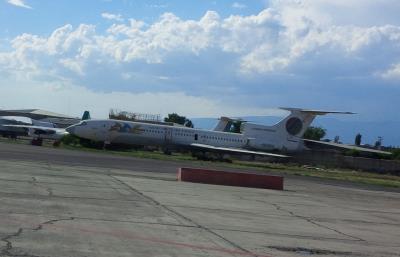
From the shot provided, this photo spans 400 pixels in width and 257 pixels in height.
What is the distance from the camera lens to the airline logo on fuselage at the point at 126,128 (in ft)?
208

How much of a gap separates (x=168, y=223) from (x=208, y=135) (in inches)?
2158

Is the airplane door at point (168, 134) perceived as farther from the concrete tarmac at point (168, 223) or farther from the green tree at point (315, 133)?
the green tree at point (315, 133)

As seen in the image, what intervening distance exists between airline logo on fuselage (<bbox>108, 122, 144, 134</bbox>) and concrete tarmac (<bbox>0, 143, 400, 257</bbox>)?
41.8 m

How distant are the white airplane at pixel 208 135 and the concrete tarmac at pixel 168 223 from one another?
1663 inches

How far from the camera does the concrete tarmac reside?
31.7 ft

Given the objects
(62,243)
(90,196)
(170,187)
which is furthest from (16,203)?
(170,187)

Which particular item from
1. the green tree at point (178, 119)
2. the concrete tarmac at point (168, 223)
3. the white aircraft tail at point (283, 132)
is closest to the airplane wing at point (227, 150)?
the white aircraft tail at point (283, 132)

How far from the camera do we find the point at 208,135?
6744 centimetres

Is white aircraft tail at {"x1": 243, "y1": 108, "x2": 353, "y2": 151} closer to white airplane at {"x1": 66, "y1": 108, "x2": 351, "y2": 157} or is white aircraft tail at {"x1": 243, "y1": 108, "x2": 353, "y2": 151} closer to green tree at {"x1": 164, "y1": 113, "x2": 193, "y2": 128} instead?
white airplane at {"x1": 66, "y1": 108, "x2": 351, "y2": 157}

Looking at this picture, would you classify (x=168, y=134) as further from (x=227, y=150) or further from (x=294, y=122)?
(x=294, y=122)

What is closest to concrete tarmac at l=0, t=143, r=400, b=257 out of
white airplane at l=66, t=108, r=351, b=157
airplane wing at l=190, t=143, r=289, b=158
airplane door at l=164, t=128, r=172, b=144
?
airplane wing at l=190, t=143, r=289, b=158

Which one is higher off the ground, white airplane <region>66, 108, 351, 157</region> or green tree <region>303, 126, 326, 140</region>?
green tree <region>303, 126, 326, 140</region>

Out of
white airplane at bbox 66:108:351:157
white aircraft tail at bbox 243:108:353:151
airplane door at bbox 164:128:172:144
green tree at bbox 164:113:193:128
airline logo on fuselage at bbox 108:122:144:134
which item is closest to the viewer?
airline logo on fuselage at bbox 108:122:144:134

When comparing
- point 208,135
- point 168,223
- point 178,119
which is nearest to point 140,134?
point 208,135
